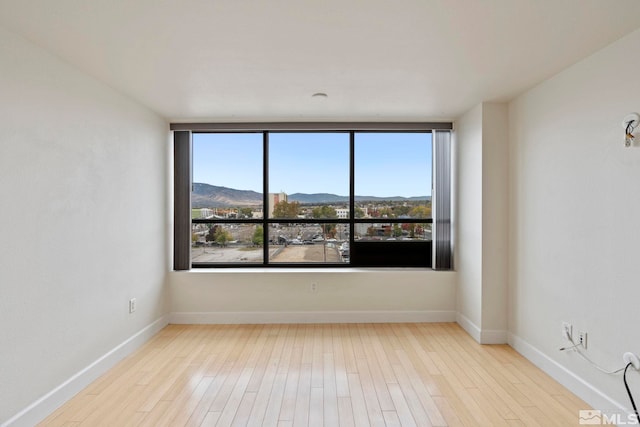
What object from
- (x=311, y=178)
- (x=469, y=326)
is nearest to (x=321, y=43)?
(x=311, y=178)

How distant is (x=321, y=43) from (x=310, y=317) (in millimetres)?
2956

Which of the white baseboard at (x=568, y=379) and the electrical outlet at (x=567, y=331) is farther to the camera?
the electrical outlet at (x=567, y=331)

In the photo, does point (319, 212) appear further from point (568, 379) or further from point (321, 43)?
point (568, 379)

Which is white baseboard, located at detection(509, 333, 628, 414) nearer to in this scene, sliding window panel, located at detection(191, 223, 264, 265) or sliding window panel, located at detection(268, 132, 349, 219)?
sliding window panel, located at detection(268, 132, 349, 219)

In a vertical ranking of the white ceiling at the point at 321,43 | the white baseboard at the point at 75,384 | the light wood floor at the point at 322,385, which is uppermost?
the white ceiling at the point at 321,43

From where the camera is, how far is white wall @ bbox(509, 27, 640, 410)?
7.00 feet

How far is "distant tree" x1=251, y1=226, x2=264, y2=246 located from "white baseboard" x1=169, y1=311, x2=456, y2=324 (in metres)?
0.83

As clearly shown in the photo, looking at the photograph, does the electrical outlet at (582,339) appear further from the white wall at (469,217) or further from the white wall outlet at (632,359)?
the white wall at (469,217)

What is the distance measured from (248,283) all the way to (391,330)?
168cm

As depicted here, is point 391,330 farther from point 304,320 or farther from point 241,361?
point 241,361

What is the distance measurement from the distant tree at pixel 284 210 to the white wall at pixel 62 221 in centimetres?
148

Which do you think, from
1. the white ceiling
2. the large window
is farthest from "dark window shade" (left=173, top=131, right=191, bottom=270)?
the white ceiling

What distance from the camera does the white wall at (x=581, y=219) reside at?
7.00 ft

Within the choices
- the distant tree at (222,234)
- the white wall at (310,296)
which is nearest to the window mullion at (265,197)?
the white wall at (310,296)
